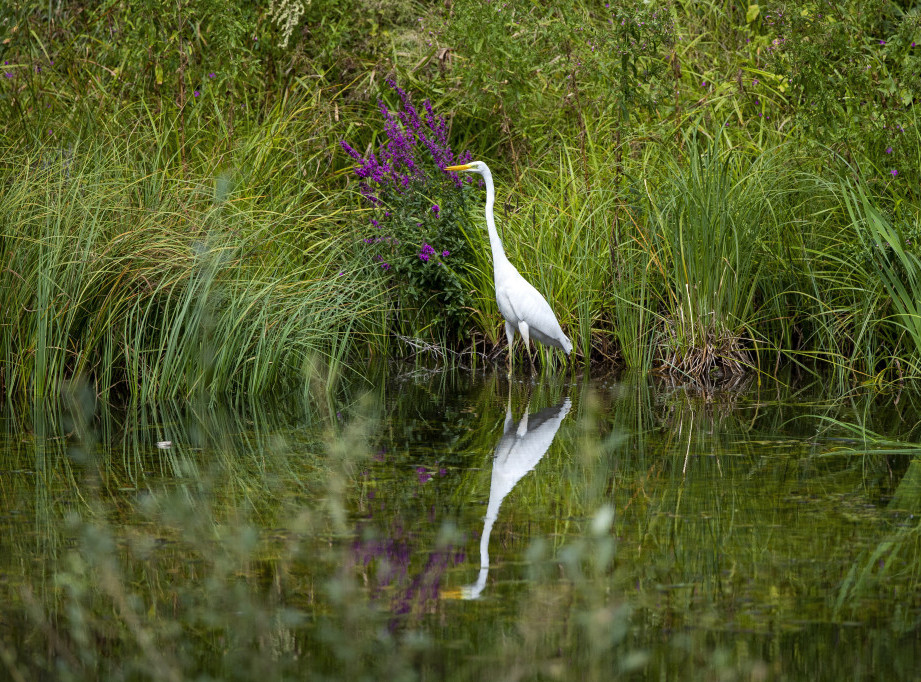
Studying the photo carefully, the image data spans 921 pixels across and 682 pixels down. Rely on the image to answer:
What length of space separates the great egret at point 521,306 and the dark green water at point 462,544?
117 cm

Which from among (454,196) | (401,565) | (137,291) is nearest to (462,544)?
(401,565)

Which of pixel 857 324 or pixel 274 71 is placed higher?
pixel 274 71

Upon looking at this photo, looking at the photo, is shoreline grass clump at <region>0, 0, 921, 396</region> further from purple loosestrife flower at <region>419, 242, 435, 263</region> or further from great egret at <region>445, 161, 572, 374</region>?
great egret at <region>445, 161, 572, 374</region>

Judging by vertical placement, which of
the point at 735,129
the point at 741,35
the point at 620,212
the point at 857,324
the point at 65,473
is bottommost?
the point at 65,473

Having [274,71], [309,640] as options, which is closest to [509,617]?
[309,640]

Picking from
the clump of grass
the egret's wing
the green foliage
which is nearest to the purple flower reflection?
the clump of grass

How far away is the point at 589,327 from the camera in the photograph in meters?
7.58

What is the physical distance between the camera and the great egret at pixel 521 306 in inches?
275

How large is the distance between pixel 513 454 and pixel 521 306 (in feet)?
7.18

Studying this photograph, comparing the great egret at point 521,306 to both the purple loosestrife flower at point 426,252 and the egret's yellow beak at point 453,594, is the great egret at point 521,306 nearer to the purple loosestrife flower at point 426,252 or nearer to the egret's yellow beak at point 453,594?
the purple loosestrife flower at point 426,252

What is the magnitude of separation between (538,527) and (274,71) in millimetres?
7146

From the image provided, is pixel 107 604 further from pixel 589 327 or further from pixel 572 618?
pixel 589 327

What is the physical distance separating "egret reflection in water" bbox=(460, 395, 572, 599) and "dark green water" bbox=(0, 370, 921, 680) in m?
0.02

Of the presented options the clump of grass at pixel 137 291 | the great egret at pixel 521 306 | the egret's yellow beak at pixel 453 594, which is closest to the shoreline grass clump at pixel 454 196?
the clump of grass at pixel 137 291
